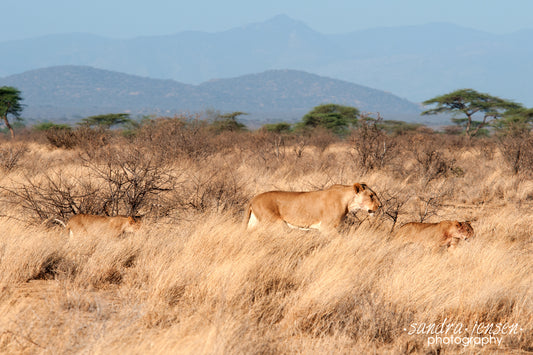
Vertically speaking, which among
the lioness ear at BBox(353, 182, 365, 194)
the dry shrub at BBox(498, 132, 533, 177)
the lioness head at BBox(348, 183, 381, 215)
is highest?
the lioness ear at BBox(353, 182, 365, 194)

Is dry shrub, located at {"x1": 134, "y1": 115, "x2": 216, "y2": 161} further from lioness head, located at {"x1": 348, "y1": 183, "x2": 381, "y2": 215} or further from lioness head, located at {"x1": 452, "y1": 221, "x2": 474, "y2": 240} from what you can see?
lioness head, located at {"x1": 452, "y1": 221, "x2": 474, "y2": 240}

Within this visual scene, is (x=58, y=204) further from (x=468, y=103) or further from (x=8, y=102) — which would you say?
(x=468, y=103)

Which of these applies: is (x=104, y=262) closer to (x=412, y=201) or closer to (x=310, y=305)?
(x=310, y=305)

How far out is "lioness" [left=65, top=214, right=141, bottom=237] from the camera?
6.31m

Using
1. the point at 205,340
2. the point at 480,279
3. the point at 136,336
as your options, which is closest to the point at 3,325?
the point at 136,336

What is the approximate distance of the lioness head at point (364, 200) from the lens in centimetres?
619

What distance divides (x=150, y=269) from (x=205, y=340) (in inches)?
57.2

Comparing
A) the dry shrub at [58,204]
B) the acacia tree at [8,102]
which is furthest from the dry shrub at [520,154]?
the acacia tree at [8,102]

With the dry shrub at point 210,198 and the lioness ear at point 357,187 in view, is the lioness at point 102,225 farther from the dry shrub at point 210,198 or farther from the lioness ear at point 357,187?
the lioness ear at point 357,187

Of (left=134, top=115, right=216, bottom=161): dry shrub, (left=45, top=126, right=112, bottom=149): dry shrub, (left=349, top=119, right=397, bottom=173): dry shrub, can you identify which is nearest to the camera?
(left=349, top=119, right=397, bottom=173): dry shrub

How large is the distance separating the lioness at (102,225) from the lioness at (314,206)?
4.43ft

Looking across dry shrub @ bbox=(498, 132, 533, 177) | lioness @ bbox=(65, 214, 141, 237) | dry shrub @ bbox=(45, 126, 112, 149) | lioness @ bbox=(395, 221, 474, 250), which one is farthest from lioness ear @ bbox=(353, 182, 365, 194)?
dry shrub @ bbox=(45, 126, 112, 149)

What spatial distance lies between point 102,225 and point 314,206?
96.9 inches

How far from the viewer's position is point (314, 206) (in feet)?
20.9
